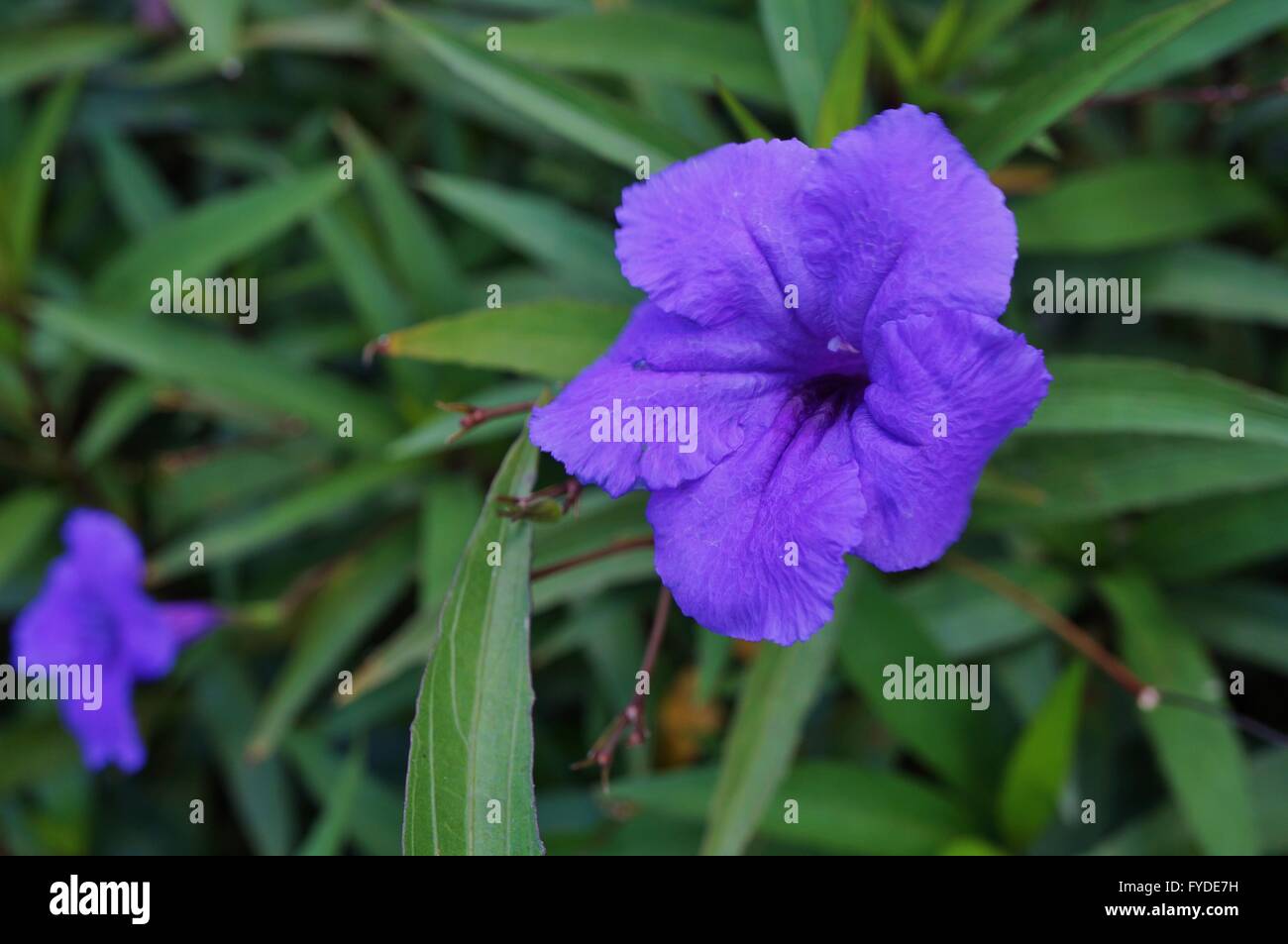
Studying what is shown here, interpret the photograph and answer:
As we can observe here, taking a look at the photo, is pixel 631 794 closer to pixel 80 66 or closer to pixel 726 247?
pixel 726 247

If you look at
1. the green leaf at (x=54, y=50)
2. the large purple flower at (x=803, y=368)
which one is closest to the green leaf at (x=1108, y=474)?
the large purple flower at (x=803, y=368)

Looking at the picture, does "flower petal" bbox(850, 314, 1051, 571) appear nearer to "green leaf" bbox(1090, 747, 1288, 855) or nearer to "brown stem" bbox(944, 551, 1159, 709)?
"brown stem" bbox(944, 551, 1159, 709)

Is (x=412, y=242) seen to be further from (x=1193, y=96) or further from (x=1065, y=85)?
(x=1193, y=96)

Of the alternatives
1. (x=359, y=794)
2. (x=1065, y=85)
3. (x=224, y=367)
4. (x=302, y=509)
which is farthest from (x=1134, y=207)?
(x=359, y=794)

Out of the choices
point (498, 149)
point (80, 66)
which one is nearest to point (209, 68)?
Result: point (80, 66)

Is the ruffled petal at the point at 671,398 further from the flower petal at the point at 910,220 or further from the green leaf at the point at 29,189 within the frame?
the green leaf at the point at 29,189
